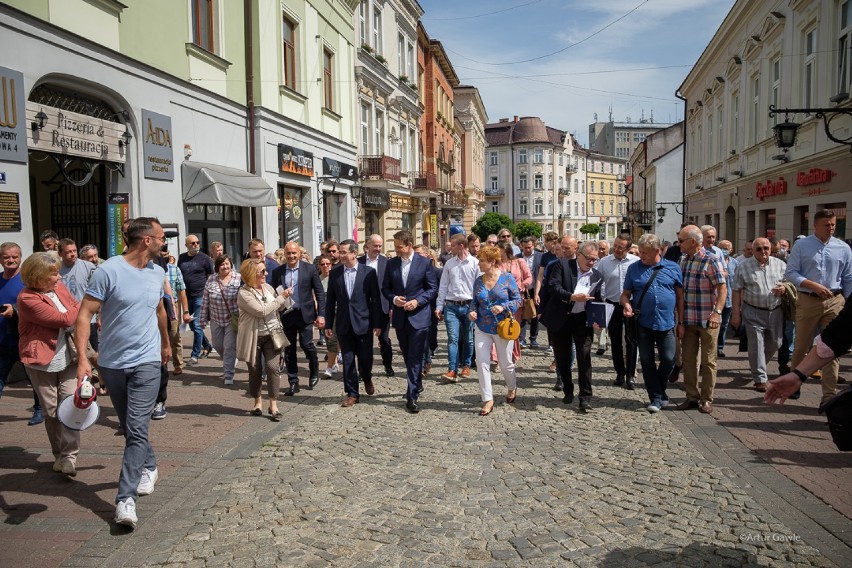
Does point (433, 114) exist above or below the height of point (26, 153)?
above

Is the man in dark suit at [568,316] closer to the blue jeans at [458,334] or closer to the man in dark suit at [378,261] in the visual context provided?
the blue jeans at [458,334]

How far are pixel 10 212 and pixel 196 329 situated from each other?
2.94m

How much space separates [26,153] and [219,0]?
713cm

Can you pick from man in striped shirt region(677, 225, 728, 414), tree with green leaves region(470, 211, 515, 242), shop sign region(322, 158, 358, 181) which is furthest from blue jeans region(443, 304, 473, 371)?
tree with green leaves region(470, 211, 515, 242)

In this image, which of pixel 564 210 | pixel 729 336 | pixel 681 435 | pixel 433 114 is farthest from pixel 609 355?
pixel 564 210

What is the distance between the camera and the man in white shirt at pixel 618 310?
8.37 metres

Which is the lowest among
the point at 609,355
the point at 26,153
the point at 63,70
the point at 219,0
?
the point at 609,355

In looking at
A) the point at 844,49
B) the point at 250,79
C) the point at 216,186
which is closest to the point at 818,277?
the point at 844,49

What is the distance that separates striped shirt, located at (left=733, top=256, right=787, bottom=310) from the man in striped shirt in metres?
1.32

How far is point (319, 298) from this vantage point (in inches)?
330

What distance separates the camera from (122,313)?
14.2 ft

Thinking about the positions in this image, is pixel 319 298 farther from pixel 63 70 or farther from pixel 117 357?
pixel 63 70

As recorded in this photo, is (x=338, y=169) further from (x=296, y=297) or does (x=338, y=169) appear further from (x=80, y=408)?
(x=80, y=408)

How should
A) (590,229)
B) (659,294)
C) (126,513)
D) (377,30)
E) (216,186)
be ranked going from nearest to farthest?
1. (126,513)
2. (659,294)
3. (216,186)
4. (377,30)
5. (590,229)
